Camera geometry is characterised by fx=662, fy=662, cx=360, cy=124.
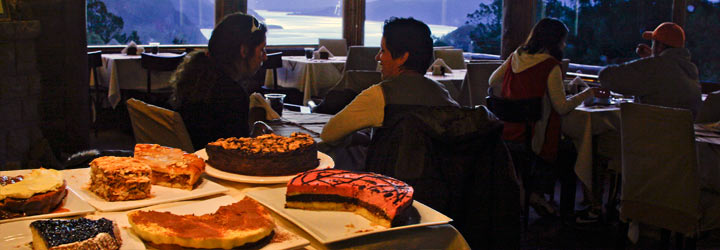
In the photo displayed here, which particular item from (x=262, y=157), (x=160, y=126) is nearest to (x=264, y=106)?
(x=160, y=126)

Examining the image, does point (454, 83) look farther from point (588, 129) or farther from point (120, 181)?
point (120, 181)

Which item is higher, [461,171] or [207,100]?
[207,100]

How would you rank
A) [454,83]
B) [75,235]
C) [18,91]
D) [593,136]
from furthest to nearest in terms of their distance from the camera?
1. [454,83]
2. [593,136]
3. [18,91]
4. [75,235]

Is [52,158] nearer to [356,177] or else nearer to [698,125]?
[356,177]

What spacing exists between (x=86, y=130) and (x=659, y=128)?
11.6 ft

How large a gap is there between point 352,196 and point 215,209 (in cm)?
24

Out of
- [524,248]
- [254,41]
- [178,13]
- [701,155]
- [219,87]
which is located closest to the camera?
[219,87]

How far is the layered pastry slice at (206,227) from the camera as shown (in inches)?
38.3

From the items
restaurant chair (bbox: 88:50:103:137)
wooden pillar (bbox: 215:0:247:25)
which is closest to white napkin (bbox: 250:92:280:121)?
restaurant chair (bbox: 88:50:103:137)

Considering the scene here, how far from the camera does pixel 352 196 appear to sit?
3.89 ft

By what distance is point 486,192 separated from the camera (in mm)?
2107

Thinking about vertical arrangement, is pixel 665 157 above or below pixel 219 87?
below

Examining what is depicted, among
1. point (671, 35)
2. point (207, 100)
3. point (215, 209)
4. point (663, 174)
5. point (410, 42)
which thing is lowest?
point (663, 174)

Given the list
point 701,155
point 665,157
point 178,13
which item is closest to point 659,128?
point 665,157
